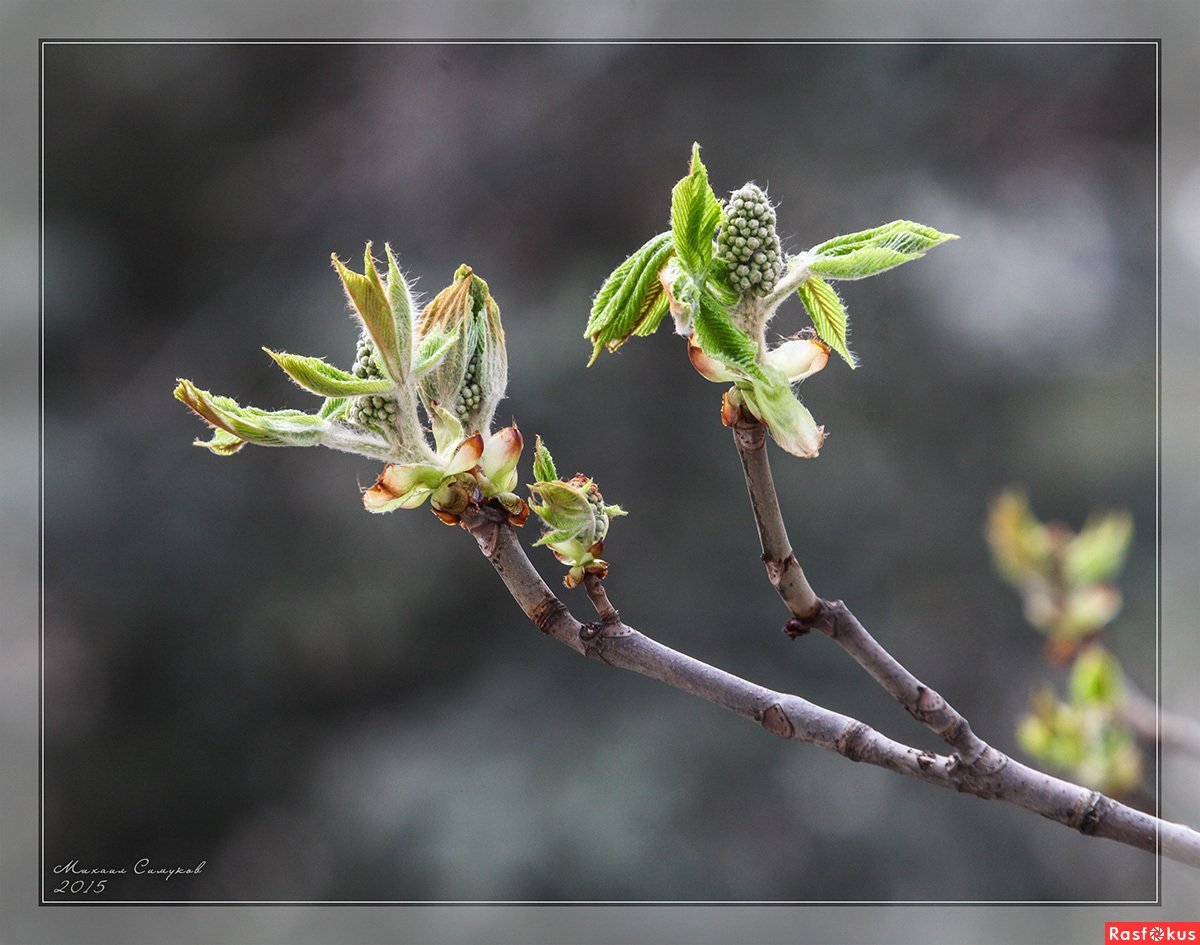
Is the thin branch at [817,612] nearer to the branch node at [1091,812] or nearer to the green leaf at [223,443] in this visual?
the branch node at [1091,812]

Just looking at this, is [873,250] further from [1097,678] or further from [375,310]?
[1097,678]

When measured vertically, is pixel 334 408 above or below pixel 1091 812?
above

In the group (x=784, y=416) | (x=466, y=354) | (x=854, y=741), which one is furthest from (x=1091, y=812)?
(x=466, y=354)

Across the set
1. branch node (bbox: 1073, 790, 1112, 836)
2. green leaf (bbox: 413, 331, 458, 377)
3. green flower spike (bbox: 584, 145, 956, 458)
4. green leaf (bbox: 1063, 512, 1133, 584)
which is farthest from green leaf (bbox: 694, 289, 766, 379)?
green leaf (bbox: 1063, 512, 1133, 584)

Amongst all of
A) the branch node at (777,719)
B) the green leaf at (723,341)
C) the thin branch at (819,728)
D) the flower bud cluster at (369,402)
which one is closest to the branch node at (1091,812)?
the thin branch at (819,728)

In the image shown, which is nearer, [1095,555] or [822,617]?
[822,617]

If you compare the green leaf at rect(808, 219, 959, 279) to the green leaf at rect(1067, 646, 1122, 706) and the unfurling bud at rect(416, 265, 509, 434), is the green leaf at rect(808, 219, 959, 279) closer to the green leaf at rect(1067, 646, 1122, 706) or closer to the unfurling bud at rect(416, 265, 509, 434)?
the unfurling bud at rect(416, 265, 509, 434)

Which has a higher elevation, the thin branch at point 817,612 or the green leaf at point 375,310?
the green leaf at point 375,310
